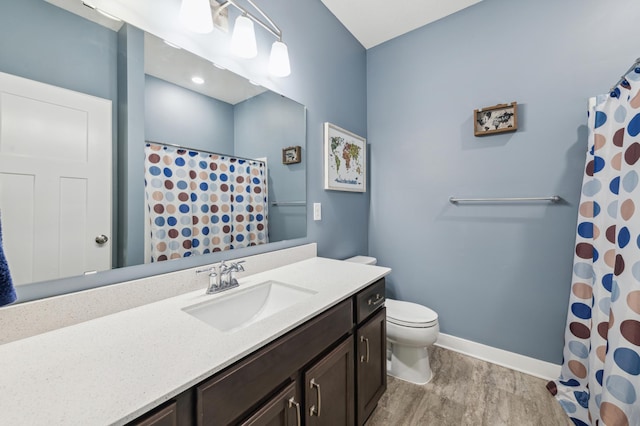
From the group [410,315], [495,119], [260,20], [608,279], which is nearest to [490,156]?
[495,119]

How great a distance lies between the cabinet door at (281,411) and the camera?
720mm

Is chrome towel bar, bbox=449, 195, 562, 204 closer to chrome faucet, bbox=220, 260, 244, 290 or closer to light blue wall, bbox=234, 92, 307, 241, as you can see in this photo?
light blue wall, bbox=234, 92, 307, 241

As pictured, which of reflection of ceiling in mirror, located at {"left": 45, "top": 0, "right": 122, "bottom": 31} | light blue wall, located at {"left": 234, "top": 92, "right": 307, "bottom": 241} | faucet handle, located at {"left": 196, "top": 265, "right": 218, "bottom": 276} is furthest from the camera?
light blue wall, located at {"left": 234, "top": 92, "right": 307, "bottom": 241}

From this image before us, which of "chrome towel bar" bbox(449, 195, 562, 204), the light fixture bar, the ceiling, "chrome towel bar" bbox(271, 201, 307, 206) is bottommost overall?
"chrome towel bar" bbox(271, 201, 307, 206)

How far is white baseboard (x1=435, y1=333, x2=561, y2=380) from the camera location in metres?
1.73

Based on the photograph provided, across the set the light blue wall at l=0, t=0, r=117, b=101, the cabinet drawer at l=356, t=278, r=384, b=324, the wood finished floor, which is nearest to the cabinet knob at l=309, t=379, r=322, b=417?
the cabinet drawer at l=356, t=278, r=384, b=324

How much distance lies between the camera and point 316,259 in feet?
5.69

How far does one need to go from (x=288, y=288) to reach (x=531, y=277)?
1722mm

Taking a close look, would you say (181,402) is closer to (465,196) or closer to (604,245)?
(604,245)

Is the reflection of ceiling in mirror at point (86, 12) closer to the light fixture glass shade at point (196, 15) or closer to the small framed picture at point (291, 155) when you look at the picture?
the light fixture glass shade at point (196, 15)

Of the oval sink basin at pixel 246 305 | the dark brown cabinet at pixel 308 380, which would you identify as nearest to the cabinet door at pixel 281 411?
the dark brown cabinet at pixel 308 380

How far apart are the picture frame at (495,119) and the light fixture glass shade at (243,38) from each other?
1.65m

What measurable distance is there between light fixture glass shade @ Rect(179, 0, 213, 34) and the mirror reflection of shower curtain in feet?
1.67

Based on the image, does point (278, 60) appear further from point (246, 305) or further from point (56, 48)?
point (246, 305)
